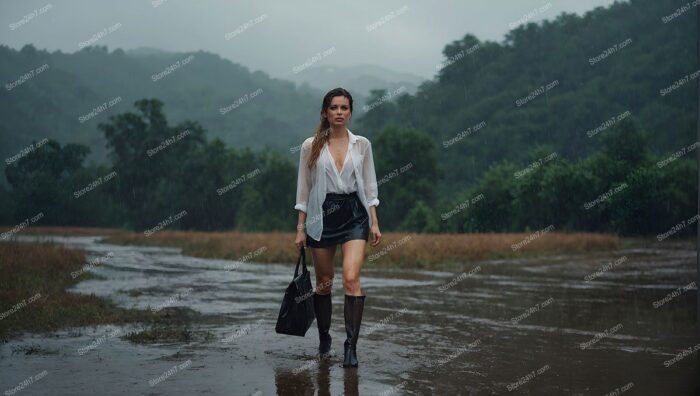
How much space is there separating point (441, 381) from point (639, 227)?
153 feet

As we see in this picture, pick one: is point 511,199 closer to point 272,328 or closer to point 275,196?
point 275,196

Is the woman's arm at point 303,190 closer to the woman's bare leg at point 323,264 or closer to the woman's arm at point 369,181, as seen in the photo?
the woman's bare leg at point 323,264

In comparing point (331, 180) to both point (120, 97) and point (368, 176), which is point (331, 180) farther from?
point (120, 97)

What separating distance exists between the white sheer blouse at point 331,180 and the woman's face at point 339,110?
0.16 metres

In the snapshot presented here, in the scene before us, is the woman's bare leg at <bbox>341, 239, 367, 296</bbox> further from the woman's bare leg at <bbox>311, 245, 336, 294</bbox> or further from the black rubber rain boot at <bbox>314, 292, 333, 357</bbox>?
the black rubber rain boot at <bbox>314, 292, 333, 357</bbox>

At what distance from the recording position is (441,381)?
16.8ft

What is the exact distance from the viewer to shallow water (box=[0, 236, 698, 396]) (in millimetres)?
4973

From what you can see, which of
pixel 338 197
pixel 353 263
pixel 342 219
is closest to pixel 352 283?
pixel 353 263

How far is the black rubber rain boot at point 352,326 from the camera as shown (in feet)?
18.3

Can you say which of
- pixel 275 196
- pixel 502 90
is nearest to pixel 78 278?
pixel 275 196

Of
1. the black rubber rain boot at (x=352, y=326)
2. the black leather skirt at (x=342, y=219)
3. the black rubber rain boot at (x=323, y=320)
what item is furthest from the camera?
the black rubber rain boot at (x=323, y=320)

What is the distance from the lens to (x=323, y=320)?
6195 mm

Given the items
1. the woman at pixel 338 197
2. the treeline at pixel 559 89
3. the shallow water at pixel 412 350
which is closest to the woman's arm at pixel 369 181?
the woman at pixel 338 197

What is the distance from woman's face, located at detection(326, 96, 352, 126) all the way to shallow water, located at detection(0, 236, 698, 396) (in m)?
1.86
